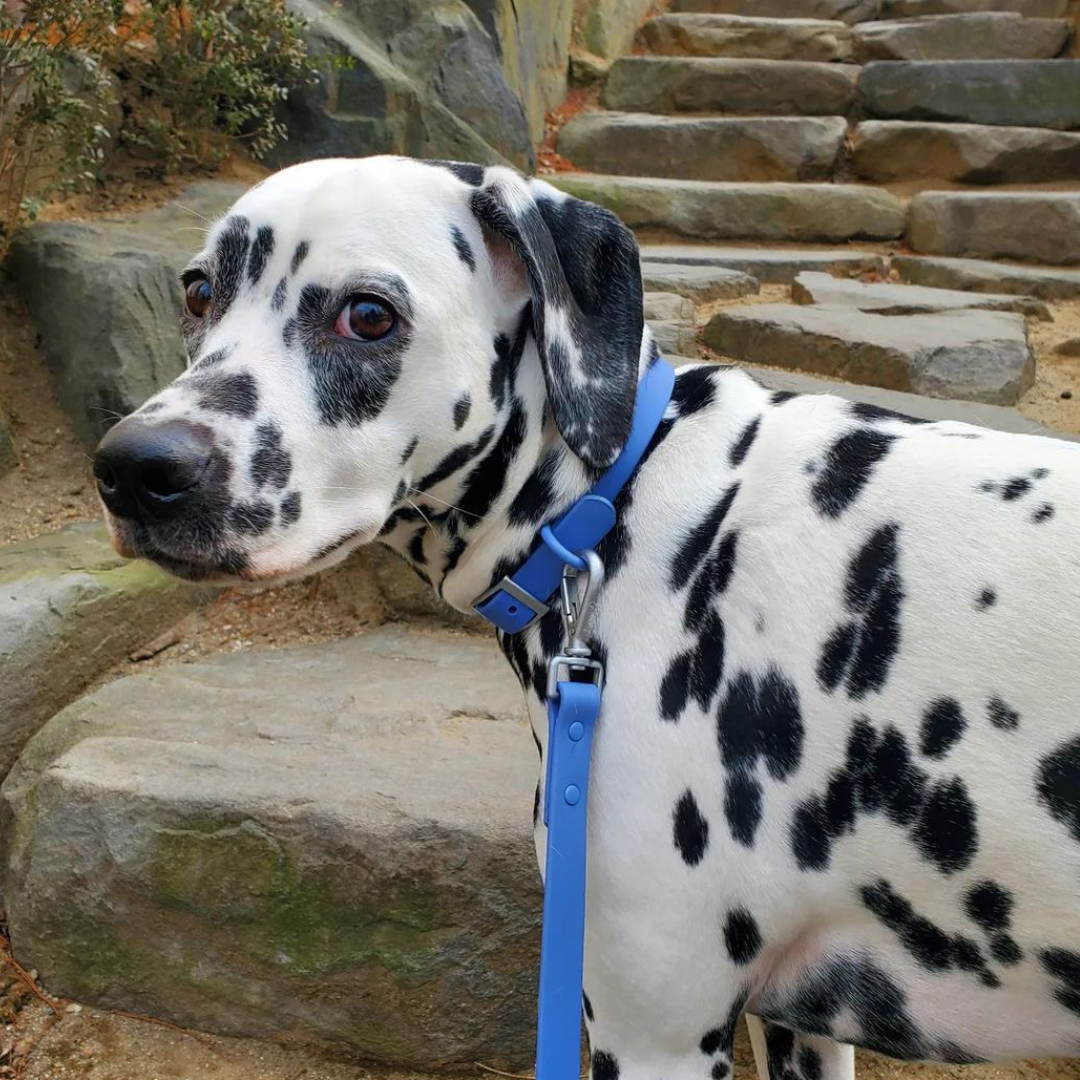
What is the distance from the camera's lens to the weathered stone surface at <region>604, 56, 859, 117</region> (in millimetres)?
9039

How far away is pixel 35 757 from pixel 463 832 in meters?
1.38

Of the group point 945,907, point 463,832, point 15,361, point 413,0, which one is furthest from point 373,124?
point 945,907

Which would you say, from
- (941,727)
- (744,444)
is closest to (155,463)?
(744,444)

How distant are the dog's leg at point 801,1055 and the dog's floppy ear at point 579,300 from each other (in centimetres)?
118

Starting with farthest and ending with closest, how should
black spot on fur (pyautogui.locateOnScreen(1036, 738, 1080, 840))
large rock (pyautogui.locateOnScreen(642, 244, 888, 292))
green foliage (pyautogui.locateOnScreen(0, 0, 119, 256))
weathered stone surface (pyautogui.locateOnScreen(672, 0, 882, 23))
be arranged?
weathered stone surface (pyautogui.locateOnScreen(672, 0, 882, 23)) → large rock (pyautogui.locateOnScreen(642, 244, 888, 292)) → green foliage (pyautogui.locateOnScreen(0, 0, 119, 256)) → black spot on fur (pyautogui.locateOnScreen(1036, 738, 1080, 840))

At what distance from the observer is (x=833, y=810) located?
166 centimetres

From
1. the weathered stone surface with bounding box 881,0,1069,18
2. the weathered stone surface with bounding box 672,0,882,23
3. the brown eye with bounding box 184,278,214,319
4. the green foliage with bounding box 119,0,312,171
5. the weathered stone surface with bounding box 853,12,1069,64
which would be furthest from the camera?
the weathered stone surface with bounding box 672,0,882,23

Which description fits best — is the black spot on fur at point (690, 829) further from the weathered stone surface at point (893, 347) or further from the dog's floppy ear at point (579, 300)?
the weathered stone surface at point (893, 347)

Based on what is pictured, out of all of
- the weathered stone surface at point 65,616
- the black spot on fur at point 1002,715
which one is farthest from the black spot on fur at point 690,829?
the weathered stone surface at point 65,616

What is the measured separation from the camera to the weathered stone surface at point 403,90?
5.56 metres

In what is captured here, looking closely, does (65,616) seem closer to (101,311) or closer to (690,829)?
(101,311)

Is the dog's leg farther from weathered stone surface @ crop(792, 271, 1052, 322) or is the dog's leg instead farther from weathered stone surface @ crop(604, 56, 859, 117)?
weathered stone surface @ crop(604, 56, 859, 117)

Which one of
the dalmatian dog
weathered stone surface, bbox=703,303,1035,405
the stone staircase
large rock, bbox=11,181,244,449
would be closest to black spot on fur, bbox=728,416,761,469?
the dalmatian dog

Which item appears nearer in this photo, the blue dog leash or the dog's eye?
the blue dog leash
